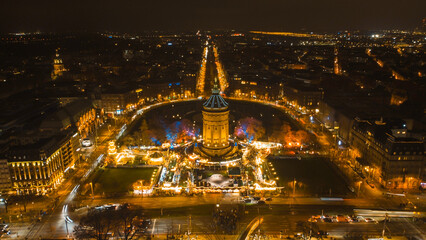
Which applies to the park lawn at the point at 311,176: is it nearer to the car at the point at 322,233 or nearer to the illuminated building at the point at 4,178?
the car at the point at 322,233

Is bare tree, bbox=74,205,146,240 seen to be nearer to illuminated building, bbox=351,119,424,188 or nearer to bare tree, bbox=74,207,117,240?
bare tree, bbox=74,207,117,240

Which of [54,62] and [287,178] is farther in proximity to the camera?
[54,62]

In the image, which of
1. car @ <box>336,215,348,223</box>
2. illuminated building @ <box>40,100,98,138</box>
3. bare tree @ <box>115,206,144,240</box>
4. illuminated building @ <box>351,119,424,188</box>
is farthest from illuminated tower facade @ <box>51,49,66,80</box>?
car @ <box>336,215,348,223</box>

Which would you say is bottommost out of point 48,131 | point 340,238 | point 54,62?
point 340,238

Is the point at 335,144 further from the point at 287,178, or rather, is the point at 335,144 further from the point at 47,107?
the point at 47,107

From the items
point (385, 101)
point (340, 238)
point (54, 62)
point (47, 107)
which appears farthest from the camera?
point (54, 62)

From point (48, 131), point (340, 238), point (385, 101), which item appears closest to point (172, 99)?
point (48, 131)

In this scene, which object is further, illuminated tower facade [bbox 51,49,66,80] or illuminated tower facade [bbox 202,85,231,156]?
illuminated tower facade [bbox 51,49,66,80]

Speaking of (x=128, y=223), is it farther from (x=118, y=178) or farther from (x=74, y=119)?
(x=74, y=119)
